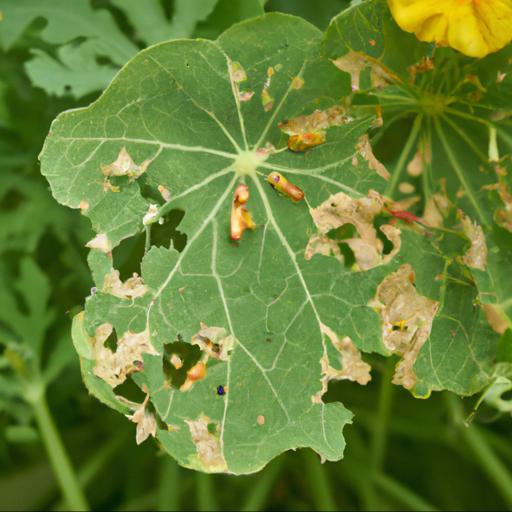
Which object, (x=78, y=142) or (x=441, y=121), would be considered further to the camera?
(x=441, y=121)

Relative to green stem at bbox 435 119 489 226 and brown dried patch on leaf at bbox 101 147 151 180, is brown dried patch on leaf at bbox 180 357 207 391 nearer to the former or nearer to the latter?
brown dried patch on leaf at bbox 101 147 151 180

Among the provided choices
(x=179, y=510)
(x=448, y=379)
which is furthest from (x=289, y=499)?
(x=448, y=379)

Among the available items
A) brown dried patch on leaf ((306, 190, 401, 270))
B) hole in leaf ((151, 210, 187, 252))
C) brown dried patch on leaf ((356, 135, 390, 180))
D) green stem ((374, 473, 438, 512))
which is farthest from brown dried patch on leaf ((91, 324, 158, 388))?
green stem ((374, 473, 438, 512))

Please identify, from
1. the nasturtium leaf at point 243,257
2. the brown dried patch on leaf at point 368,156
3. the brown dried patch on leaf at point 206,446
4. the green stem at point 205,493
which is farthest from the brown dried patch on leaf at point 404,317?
the green stem at point 205,493

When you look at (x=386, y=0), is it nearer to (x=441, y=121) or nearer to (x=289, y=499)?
(x=441, y=121)

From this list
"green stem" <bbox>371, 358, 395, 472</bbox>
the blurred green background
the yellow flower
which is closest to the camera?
the yellow flower
